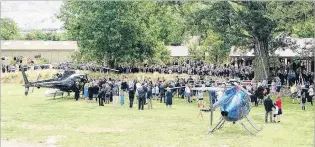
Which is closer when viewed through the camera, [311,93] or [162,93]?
[311,93]

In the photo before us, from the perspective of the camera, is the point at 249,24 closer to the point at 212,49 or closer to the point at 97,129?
the point at 97,129

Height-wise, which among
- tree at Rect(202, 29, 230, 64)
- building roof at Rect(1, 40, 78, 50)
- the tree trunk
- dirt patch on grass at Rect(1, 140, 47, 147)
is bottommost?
dirt patch on grass at Rect(1, 140, 47, 147)

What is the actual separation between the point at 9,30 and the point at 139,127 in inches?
3241

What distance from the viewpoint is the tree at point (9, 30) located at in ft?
308

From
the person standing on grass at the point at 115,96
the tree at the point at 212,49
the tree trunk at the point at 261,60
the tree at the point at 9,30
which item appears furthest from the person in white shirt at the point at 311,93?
the tree at the point at 9,30

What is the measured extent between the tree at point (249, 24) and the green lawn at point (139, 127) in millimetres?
7362

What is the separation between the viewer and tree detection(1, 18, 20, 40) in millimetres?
93812

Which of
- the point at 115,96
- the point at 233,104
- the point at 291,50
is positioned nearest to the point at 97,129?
the point at 233,104

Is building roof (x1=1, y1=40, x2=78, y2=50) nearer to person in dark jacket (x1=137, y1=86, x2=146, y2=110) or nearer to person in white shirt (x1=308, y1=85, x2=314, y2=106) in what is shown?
person in dark jacket (x1=137, y1=86, x2=146, y2=110)

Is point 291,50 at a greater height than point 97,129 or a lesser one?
greater

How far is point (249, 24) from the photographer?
114 feet

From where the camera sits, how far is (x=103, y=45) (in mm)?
44344

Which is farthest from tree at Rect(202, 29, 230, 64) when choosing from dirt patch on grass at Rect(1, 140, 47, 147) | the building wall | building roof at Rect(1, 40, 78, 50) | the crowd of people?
dirt patch on grass at Rect(1, 140, 47, 147)

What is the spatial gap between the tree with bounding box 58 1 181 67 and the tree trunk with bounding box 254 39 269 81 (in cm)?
775
